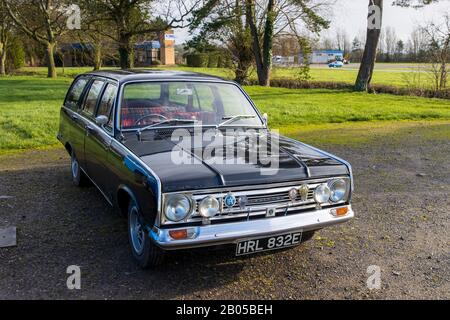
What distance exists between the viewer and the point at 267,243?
3523 millimetres

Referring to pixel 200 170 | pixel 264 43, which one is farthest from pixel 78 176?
→ pixel 264 43

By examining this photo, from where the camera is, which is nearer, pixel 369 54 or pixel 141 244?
pixel 141 244

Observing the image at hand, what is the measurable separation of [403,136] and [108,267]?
9148 millimetres

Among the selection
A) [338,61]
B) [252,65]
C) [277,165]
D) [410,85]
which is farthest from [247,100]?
[338,61]

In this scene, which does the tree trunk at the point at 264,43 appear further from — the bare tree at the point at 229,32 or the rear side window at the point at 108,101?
the rear side window at the point at 108,101

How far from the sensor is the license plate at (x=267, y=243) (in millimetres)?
3447

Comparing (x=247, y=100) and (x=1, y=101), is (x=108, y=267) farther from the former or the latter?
(x=1, y=101)

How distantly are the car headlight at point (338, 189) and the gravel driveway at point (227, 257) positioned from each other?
0.65 metres

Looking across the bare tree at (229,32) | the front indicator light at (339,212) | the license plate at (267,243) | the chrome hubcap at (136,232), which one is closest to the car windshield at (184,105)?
the chrome hubcap at (136,232)

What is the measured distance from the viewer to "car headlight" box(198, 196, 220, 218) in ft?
11.0

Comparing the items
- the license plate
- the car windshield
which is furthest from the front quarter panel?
the license plate

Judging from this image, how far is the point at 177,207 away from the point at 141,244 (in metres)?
0.76

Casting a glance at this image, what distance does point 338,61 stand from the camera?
6969 centimetres

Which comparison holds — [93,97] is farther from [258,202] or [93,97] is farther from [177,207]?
[258,202]
